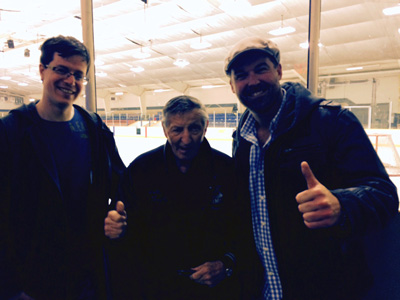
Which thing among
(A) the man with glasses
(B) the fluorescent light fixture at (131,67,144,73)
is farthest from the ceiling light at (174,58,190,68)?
(A) the man with glasses

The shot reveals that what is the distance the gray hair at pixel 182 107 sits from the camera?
112cm

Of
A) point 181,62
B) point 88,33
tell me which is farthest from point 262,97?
point 181,62

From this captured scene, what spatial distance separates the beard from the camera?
1101 millimetres

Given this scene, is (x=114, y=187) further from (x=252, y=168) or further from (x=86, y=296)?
(x=252, y=168)

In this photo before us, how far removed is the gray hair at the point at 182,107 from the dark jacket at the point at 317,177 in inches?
12.3

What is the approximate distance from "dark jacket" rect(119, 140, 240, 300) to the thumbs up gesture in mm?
421

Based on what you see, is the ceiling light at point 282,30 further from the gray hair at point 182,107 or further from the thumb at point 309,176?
the thumb at point 309,176

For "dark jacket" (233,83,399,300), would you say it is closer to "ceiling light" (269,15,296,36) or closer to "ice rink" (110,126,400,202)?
"ice rink" (110,126,400,202)

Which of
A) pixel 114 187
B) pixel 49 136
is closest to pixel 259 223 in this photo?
pixel 114 187

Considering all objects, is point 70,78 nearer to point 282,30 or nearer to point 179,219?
point 179,219

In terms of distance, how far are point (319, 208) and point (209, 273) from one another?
528mm

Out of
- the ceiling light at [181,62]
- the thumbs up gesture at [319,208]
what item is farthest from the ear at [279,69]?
the ceiling light at [181,62]

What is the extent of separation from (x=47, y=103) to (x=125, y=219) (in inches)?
24.7

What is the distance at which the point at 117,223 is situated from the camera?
109cm
